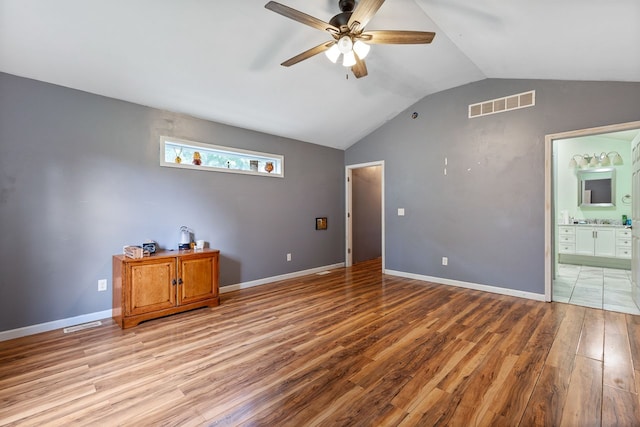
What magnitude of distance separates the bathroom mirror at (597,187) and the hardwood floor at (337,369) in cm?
385

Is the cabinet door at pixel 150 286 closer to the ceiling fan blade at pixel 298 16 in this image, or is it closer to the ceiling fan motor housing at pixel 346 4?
the ceiling fan blade at pixel 298 16

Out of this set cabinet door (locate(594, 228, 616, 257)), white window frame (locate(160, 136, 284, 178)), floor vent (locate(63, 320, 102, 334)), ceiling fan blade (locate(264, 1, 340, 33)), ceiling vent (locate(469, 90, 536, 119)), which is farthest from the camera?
Answer: cabinet door (locate(594, 228, 616, 257))

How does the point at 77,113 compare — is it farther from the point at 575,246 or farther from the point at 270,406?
the point at 575,246

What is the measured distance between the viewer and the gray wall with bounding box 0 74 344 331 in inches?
109

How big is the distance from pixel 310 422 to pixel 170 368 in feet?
4.10

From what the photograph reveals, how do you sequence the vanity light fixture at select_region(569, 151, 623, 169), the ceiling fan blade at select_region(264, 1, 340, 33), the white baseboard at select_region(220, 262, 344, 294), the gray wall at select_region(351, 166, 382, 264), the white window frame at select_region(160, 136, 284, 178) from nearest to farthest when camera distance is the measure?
the ceiling fan blade at select_region(264, 1, 340, 33)
the white window frame at select_region(160, 136, 284, 178)
the white baseboard at select_region(220, 262, 344, 294)
the vanity light fixture at select_region(569, 151, 623, 169)
the gray wall at select_region(351, 166, 382, 264)

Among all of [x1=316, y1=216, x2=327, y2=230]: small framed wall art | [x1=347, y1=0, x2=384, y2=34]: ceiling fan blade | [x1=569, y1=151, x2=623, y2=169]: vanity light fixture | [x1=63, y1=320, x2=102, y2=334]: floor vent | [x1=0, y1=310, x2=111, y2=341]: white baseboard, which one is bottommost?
[x1=63, y1=320, x2=102, y2=334]: floor vent

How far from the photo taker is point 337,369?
84.9 inches

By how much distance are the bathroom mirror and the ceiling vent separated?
354 centimetres

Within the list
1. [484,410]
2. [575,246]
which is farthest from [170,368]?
[575,246]

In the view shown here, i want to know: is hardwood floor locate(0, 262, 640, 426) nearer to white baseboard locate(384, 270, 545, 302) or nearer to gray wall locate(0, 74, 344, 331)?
white baseboard locate(384, 270, 545, 302)

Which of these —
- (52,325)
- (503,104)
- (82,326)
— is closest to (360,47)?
(503,104)

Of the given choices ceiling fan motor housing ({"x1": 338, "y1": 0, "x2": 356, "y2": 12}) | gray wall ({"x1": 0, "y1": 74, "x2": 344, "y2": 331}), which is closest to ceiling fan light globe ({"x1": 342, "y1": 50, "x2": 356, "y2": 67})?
ceiling fan motor housing ({"x1": 338, "y1": 0, "x2": 356, "y2": 12})

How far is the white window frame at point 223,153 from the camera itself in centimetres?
370
